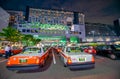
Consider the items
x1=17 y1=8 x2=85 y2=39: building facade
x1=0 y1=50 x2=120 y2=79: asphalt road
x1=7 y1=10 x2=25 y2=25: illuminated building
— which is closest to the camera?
x1=0 y1=50 x2=120 y2=79: asphalt road

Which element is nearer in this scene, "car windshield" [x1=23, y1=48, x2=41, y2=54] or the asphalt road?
the asphalt road

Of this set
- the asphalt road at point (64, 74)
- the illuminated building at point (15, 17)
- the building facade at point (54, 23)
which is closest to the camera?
the asphalt road at point (64, 74)

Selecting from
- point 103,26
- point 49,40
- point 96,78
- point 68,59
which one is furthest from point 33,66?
point 103,26

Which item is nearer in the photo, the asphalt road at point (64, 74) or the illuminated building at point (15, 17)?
the asphalt road at point (64, 74)

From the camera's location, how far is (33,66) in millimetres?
5859

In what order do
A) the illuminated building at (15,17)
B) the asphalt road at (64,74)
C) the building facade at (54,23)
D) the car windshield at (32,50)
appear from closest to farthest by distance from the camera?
the asphalt road at (64,74)
the car windshield at (32,50)
the building facade at (54,23)
the illuminated building at (15,17)

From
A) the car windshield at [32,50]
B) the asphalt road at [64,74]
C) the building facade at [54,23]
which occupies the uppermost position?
the building facade at [54,23]

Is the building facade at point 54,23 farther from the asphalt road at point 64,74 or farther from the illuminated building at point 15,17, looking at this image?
the asphalt road at point 64,74

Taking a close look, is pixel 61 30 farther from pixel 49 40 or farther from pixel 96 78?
pixel 96 78

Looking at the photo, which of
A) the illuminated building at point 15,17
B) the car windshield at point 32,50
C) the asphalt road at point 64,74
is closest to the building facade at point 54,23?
the illuminated building at point 15,17

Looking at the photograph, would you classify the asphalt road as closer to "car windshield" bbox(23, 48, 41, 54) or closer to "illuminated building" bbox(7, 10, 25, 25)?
"car windshield" bbox(23, 48, 41, 54)

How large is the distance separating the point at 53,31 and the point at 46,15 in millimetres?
46447

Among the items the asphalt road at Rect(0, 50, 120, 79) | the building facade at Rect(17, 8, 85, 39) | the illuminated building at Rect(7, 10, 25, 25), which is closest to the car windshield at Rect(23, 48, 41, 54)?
the asphalt road at Rect(0, 50, 120, 79)

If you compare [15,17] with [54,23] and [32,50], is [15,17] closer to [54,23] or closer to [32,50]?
[54,23]
